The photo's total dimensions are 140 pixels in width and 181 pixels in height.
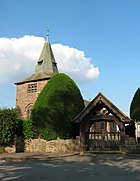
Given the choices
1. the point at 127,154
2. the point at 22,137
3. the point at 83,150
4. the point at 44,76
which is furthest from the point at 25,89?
the point at 127,154

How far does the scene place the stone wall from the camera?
19.7m

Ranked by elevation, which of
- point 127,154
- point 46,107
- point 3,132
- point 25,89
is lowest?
point 127,154

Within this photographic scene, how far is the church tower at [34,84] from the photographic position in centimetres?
4122

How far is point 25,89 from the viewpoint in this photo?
42969 mm

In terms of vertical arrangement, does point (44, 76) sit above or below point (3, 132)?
above

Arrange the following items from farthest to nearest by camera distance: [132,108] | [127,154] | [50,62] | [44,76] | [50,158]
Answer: [50,62]
[44,76]
[132,108]
[127,154]
[50,158]

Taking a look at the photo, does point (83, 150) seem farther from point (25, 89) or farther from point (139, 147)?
point (25, 89)

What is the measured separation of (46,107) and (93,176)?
12.8 metres

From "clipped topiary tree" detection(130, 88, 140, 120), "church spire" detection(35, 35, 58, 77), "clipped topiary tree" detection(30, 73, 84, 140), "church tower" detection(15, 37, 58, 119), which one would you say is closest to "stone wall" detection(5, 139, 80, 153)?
"clipped topiary tree" detection(30, 73, 84, 140)

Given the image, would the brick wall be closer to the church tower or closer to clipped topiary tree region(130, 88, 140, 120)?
the church tower

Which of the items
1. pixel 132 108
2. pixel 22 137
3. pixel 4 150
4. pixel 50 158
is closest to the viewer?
pixel 50 158

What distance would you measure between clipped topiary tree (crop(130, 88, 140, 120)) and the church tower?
1781 cm

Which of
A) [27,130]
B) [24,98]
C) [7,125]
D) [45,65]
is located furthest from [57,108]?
[45,65]

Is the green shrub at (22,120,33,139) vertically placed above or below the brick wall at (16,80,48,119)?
below
